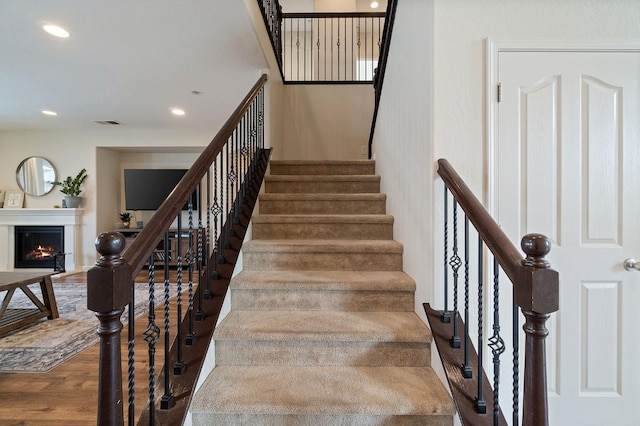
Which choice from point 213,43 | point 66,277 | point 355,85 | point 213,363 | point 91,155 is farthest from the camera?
point 91,155

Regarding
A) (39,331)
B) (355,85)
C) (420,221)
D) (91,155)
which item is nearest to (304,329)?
(420,221)

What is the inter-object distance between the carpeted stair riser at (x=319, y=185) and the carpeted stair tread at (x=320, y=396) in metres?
1.76

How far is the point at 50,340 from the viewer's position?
2506 mm

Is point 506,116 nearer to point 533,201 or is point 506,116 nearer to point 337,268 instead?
point 533,201

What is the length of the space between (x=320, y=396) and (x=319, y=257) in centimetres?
89

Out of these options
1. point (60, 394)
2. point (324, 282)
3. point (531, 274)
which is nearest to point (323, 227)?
point (324, 282)

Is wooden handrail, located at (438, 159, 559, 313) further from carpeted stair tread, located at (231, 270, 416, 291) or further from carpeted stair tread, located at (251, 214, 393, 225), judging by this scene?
carpeted stair tread, located at (251, 214, 393, 225)

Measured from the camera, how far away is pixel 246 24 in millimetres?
2402

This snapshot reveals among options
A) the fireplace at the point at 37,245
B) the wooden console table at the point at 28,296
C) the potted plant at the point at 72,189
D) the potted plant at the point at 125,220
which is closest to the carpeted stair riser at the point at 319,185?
the wooden console table at the point at 28,296

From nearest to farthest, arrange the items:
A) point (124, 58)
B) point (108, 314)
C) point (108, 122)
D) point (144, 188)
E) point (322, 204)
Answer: point (108, 314)
point (322, 204)
point (124, 58)
point (108, 122)
point (144, 188)

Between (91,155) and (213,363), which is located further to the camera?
(91,155)

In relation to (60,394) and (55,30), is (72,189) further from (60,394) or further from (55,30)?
(60,394)

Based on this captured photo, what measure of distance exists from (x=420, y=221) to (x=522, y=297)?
784 mm

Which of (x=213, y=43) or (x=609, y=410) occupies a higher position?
(x=213, y=43)
